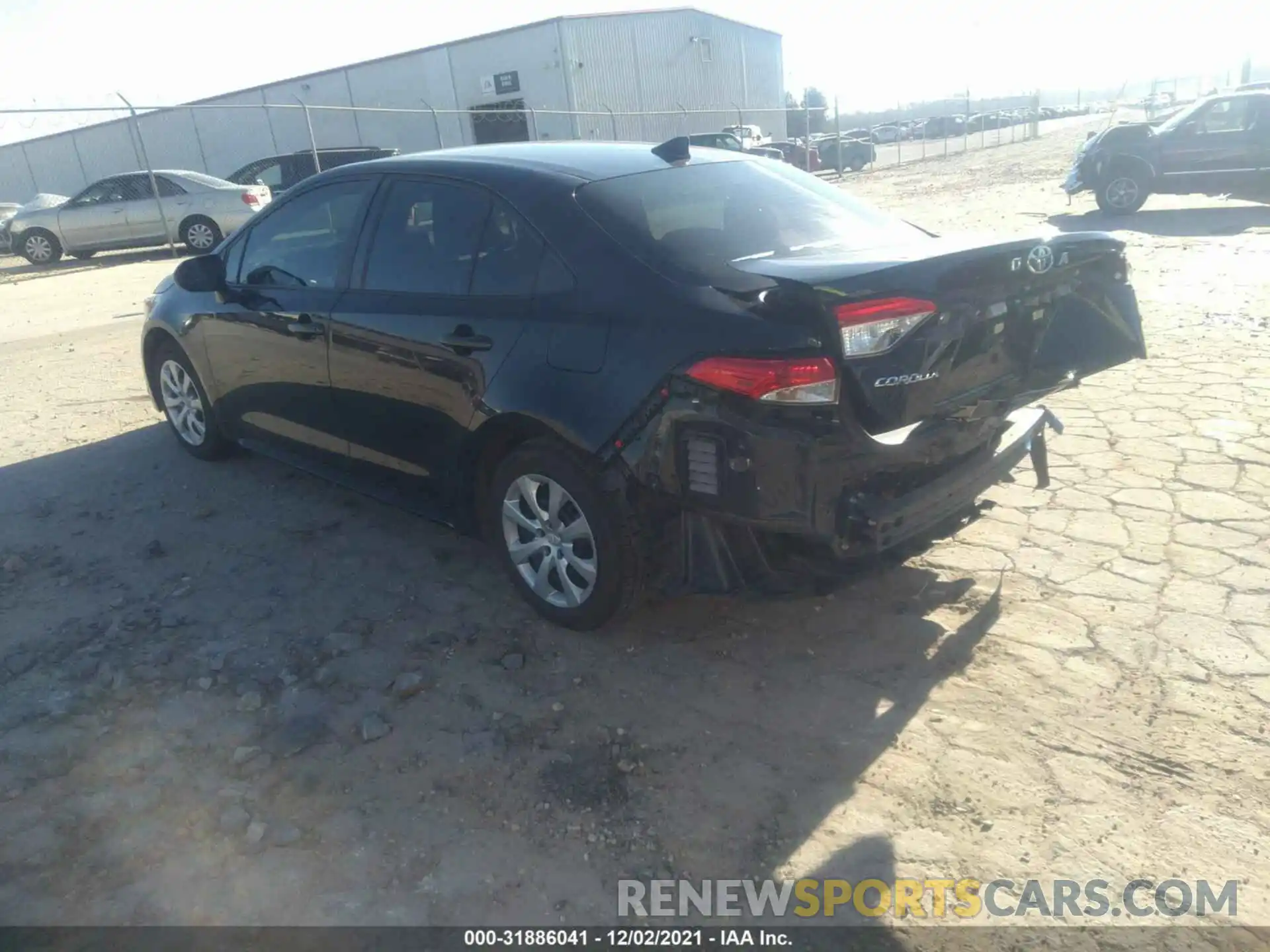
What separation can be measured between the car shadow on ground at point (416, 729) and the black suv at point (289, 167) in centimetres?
1544

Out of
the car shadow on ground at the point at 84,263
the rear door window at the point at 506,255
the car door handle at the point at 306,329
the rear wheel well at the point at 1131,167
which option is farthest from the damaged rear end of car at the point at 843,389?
the car shadow on ground at the point at 84,263

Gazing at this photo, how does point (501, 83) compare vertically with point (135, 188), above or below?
above

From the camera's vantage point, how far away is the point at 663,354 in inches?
115

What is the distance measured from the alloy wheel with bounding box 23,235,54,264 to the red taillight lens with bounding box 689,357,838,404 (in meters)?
20.1

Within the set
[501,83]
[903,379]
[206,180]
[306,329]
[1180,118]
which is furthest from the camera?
[501,83]

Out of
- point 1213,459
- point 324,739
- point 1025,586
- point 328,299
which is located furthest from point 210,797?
point 1213,459

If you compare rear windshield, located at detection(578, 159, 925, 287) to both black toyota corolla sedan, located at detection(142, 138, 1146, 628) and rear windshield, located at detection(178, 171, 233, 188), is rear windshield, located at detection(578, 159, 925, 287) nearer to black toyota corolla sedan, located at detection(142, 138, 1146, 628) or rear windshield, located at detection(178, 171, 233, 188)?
black toyota corolla sedan, located at detection(142, 138, 1146, 628)

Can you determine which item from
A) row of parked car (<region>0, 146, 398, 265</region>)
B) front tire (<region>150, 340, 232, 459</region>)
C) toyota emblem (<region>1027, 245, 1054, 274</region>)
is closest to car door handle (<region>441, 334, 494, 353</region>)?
toyota emblem (<region>1027, 245, 1054, 274</region>)

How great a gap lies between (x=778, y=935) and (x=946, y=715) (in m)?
1.03

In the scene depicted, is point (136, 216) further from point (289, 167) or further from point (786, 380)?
point (786, 380)

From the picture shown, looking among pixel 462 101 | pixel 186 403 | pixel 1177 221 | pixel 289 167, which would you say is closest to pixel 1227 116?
pixel 1177 221

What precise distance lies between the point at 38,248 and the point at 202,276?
16978 millimetres

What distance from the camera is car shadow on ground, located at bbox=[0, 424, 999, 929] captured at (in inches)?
97.5

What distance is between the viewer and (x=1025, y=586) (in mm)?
3752
